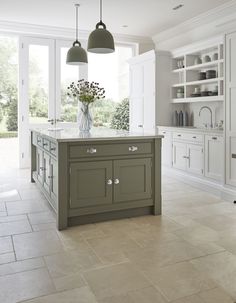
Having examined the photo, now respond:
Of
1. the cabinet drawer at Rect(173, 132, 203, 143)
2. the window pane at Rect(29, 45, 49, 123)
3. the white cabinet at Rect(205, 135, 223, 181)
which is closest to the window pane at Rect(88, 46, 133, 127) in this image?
the window pane at Rect(29, 45, 49, 123)

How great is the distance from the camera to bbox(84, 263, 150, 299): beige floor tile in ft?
6.81

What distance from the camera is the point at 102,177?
3361 mm

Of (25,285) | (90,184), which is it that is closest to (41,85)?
(90,184)

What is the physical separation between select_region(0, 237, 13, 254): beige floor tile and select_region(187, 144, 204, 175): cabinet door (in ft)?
10.3

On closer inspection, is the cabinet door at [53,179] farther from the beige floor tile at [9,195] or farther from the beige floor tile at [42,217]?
the beige floor tile at [9,195]

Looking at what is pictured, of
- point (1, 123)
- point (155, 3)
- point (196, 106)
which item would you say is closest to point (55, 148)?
point (155, 3)

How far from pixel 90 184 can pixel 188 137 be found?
2501mm

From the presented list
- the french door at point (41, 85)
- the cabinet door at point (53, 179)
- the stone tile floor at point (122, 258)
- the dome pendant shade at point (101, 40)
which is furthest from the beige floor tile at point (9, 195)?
the dome pendant shade at point (101, 40)

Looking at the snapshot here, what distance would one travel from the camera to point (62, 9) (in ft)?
17.6

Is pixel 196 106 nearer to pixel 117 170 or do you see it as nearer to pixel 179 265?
pixel 117 170

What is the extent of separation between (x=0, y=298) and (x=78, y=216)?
4.65 feet

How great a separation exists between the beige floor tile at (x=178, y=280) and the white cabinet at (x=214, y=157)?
98.0 inches

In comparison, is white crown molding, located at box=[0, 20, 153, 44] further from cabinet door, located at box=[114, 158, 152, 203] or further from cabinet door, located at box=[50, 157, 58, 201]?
cabinet door, located at box=[114, 158, 152, 203]

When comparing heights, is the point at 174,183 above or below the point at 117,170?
below
